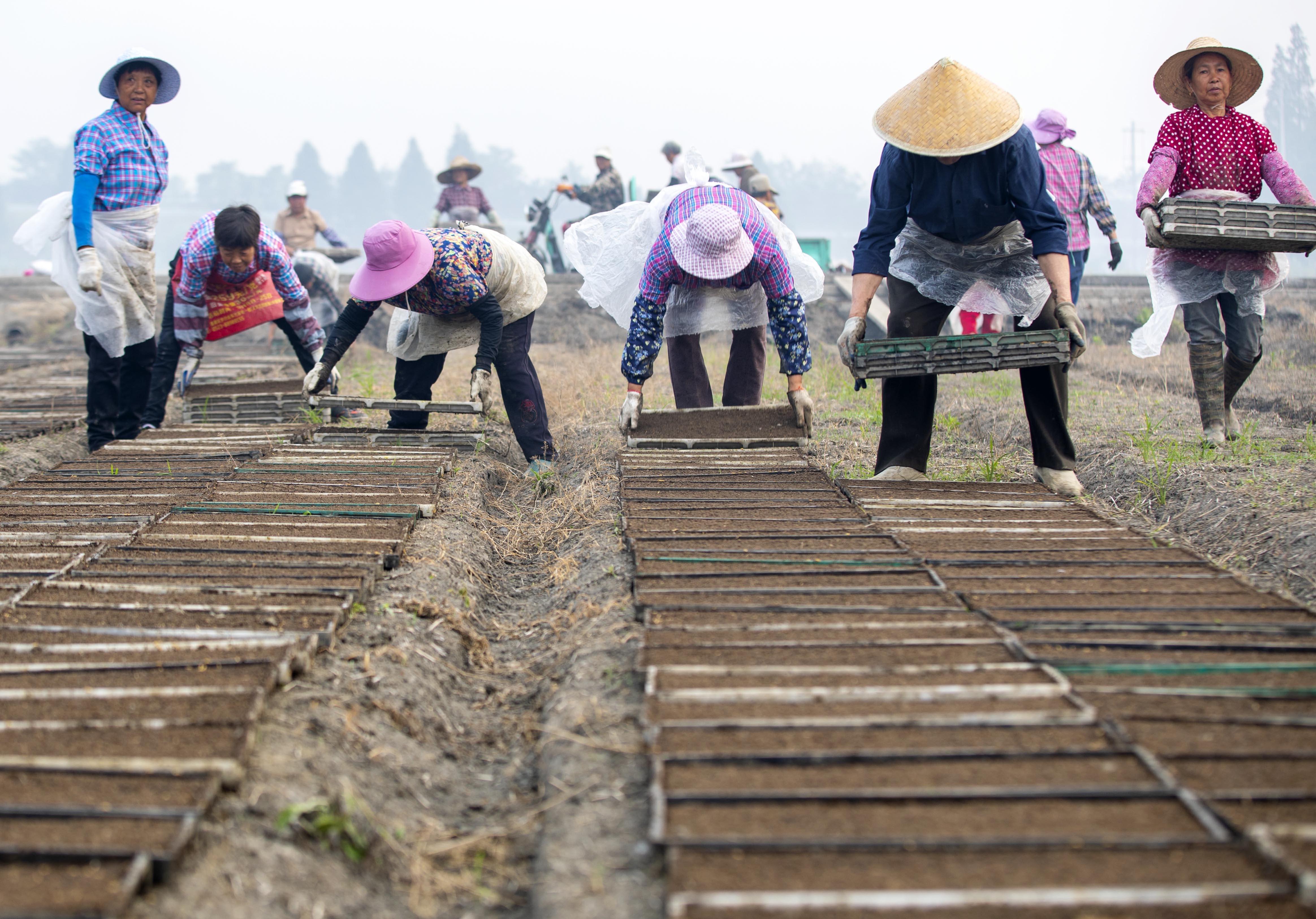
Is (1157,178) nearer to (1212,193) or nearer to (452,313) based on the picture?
(1212,193)

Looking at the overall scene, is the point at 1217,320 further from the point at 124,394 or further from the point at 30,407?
the point at 30,407

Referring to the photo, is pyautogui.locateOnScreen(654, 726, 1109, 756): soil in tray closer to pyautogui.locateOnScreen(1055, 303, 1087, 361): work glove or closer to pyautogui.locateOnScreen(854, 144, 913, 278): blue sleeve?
pyautogui.locateOnScreen(1055, 303, 1087, 361): work glove

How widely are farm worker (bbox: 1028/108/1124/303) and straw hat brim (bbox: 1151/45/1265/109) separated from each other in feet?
4.96

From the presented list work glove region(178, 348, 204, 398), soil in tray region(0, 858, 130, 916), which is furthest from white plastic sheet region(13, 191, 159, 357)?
soil in tray region(0, 858, 130, 916)

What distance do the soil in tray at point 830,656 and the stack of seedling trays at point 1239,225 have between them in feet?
8.62

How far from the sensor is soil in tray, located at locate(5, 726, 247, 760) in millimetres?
1817

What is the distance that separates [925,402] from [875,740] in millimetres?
2311

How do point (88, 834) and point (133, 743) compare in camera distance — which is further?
point (133, 743)

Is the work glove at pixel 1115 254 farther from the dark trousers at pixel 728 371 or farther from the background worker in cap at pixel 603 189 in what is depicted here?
the background worker in cap at pixel 603 189

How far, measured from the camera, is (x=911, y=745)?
6.02 ft

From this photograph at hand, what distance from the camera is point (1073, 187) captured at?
6113 mm

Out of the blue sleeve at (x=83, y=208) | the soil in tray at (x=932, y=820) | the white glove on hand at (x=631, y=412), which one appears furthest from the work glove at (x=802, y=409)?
the blue sleeve at (x=83, y=208)

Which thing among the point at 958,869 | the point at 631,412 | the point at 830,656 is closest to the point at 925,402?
the point at 631,412

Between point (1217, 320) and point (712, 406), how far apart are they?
2.20 m
